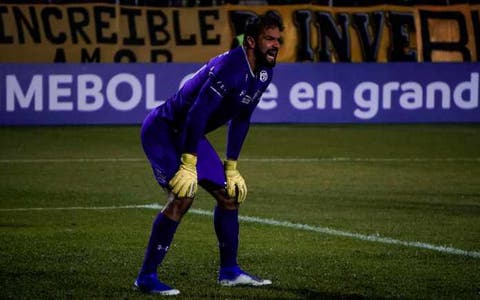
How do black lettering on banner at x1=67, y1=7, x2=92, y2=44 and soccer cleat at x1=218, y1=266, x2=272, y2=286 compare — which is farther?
black lettering on banner at x1=67, y1=7, x2=92, y2=44

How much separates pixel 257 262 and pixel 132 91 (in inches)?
583

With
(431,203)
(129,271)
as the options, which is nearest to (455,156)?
(431,203)

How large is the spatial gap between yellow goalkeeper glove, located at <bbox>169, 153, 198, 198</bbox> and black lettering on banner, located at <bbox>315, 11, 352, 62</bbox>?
17.5m

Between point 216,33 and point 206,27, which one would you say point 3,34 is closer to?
point 206,27

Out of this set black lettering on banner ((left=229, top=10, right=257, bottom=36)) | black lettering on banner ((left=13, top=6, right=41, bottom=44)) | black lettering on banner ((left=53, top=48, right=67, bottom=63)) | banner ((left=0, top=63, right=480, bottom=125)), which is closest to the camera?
banner ((left=0, top=63, right=480, bottom=125))

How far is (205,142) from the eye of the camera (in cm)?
858

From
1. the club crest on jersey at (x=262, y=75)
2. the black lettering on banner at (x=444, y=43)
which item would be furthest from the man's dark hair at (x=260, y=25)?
the black lettering on banner at (x=444, y=43)

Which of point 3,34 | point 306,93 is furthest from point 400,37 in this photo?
point 3,34

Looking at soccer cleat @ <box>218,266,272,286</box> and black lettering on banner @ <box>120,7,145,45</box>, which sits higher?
soccer cleat @ <box>218,266,272,286</box>

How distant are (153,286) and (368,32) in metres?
18.1

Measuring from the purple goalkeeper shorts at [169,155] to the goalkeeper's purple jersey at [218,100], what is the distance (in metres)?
0.07

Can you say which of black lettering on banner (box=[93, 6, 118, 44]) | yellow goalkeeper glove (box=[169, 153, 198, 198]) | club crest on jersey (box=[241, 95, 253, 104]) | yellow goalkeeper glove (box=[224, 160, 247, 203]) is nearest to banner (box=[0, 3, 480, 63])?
black lettering on banner (box=[93, 6, 118, 44])

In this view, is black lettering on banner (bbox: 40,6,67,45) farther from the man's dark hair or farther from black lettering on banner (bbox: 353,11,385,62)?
the man's dark hair

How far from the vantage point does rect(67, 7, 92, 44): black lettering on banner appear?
968 inches
